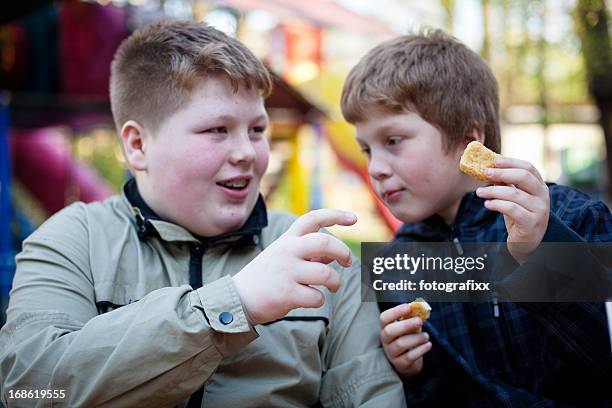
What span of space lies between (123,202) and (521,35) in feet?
16.5

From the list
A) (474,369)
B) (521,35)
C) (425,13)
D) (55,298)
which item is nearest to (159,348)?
(55,298)

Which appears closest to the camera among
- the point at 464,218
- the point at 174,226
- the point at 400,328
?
the point at 400,328

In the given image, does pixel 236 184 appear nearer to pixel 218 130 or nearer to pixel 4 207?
pixel 218 130

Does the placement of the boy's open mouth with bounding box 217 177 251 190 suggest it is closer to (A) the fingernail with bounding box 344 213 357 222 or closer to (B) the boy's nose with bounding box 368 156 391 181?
(B) the boy's nose with bounding box 368 156 391 181

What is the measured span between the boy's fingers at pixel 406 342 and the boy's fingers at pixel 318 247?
39 cm

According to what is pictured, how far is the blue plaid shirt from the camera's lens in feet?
4.58

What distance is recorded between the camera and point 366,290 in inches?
68.0

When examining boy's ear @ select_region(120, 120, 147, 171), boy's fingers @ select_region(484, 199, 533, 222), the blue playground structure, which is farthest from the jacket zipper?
the blue playground structure

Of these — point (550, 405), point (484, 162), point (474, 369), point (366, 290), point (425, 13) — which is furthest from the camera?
point (425, 13)

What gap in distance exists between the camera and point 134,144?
5.81 feet

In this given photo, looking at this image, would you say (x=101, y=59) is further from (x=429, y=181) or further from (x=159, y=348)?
(x=159, y=348)

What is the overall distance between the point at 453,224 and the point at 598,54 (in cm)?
374

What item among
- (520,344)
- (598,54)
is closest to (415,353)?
(520,344)

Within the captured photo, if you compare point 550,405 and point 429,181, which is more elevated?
point 429,181
